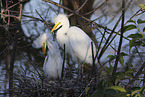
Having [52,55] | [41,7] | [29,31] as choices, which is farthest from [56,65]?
[29,31]

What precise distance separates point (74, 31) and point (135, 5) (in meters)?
0.27

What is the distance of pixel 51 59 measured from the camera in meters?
0.66

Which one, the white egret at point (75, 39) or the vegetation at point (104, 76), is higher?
the white egret at point (75, 39)

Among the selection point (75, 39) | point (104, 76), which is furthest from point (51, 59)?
point (104, 76)

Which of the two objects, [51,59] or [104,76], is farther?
[51,59]

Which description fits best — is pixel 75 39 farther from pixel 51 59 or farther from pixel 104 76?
pixel 104 76

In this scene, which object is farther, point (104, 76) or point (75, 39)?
point (75, 39)

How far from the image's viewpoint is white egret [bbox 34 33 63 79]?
645mm

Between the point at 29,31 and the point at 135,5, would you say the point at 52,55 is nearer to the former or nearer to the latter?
the point at 135,5

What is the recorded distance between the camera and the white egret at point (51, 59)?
25.4 inches

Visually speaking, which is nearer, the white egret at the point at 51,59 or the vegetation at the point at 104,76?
the vegetation at the point at 104,76

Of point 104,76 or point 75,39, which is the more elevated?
point 75,39

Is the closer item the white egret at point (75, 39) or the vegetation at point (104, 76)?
the vegetation at point (104, 76)

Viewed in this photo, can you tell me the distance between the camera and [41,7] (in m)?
0.99
